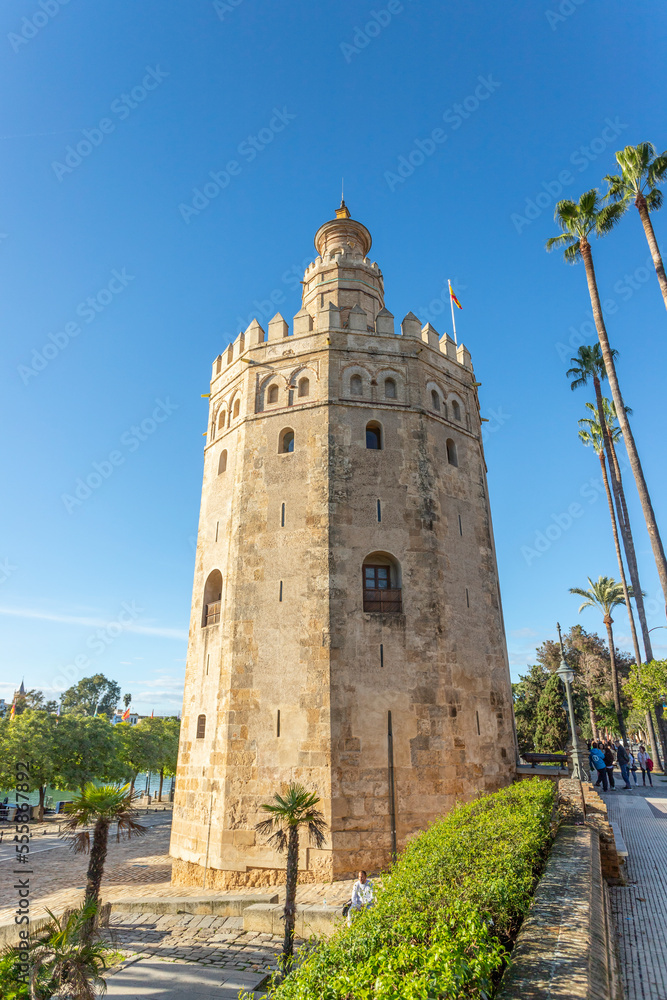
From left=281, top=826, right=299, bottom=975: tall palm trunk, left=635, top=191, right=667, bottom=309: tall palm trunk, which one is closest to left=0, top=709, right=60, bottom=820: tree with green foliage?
left=281, top=826, right=299, bottom=975: tall palm trunk

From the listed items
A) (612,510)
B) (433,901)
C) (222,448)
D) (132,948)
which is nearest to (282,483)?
(222,448)

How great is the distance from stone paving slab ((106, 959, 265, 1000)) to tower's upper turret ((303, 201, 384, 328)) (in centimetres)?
1588

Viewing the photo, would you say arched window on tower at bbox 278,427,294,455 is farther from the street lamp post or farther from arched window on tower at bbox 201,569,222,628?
the street lamp post

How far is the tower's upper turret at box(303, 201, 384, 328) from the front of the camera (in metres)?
19.0

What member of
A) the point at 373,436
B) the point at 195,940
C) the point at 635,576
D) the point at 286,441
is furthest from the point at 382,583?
the point at 635,576

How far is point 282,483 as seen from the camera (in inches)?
580

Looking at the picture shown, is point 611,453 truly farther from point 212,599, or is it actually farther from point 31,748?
point 31,748

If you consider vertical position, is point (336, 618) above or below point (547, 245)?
below

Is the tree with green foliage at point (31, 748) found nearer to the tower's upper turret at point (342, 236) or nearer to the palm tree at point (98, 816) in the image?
the palm tree at point (98, 816)

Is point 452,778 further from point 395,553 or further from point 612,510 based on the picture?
point 612,510

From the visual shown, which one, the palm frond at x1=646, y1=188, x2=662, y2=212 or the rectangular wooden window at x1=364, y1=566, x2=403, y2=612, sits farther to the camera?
the palm frond at x1=646, y1=188, x2=662, y2=212

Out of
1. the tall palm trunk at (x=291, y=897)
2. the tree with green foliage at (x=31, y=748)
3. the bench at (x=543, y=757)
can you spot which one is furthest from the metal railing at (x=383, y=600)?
the tree with green foliage at (x=31, y=748)

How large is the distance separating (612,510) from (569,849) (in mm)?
25584

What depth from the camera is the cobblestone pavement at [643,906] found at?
686 cm
